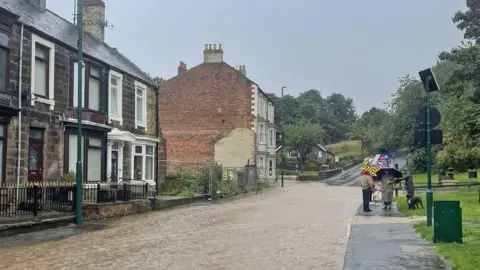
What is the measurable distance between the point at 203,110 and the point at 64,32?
95.7 ft

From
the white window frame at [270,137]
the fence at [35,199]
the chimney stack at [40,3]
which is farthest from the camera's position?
the white window frame at [270,137]

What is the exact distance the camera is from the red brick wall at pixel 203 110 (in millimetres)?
52656

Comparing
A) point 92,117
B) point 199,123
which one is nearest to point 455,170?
point 199,123

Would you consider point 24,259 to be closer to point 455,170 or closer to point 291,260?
point 291,260

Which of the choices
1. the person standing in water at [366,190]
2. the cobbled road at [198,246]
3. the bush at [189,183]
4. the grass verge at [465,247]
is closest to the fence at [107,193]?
the cobbled road at [198,246]

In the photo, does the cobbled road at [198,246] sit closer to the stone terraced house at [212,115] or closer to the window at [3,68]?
the window at [3,68]

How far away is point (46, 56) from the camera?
71.1 feet

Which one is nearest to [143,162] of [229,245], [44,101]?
[44,101]

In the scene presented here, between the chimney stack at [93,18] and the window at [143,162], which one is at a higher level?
the chimney stack at [93,18]

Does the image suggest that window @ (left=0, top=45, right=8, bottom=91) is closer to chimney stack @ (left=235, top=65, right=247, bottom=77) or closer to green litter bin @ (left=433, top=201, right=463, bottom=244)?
green litter bin @ (left=433, top=201, right=463, bottom=244)

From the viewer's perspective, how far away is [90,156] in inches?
967

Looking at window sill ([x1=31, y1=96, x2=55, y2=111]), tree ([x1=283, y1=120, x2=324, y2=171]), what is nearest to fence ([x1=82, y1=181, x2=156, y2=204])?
window sill ([x1=31, y1=96, x2=55, y2=111])

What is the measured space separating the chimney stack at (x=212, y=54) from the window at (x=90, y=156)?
28.9 m

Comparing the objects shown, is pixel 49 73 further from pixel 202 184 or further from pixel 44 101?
pixel 202 184
